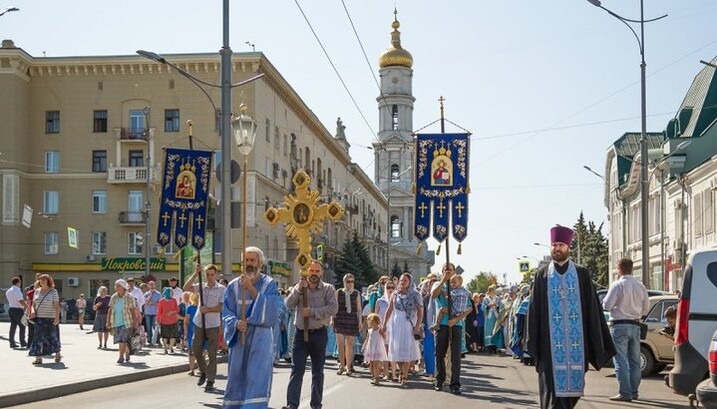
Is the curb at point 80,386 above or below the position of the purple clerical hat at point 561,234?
below

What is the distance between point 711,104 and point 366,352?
142ft

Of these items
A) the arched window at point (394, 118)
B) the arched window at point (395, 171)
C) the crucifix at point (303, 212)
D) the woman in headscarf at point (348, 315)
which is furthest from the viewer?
the arched window at point (395, 171)

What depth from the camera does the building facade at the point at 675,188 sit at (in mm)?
46219

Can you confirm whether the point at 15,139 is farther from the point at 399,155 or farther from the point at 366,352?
the point at 399,155

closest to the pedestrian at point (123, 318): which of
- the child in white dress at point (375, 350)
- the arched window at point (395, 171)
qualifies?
the child in white dress at point (375, 350)

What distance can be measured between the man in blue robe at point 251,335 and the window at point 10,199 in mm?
51127

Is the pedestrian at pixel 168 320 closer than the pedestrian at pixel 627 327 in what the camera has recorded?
No

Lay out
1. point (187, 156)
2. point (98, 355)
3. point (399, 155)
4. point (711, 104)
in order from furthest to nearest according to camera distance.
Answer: point (399, 155), point (711, 104), point (98, 355), point (187, 156)

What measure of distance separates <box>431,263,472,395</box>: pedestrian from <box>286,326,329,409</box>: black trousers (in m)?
3.53

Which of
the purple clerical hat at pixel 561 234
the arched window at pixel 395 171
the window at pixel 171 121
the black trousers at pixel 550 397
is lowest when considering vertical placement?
the black trousers at pixel 550 397

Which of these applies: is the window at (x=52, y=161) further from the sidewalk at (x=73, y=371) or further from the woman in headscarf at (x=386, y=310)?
the woman in headscarf at (x=386, y=310)

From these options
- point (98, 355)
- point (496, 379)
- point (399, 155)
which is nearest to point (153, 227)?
point (98, 355)

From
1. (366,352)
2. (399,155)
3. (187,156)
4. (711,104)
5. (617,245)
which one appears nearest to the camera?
→ (366,352)

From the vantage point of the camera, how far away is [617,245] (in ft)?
238
